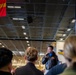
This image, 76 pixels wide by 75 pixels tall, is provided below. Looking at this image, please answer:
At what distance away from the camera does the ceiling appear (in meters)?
9.88

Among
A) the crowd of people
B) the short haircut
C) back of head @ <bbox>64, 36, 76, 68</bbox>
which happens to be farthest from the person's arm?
back of head @ <bbox>64, 36, 76, 68</bbox>

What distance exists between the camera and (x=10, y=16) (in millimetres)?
11984

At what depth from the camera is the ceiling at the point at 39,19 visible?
32.4 feet

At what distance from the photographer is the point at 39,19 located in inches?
494

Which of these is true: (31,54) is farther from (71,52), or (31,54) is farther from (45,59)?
(45,59)

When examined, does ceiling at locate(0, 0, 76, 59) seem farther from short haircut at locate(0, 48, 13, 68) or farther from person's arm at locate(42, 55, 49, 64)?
short haircut at locate(0, 48, 13, 68)

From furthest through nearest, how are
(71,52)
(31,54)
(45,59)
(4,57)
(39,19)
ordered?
1. (39,19)
2. (45,59)
3. (31,54)
4. (4,57)
5. (71,52)

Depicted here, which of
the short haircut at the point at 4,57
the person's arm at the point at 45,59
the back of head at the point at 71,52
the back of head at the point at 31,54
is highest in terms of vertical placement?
the back of head at the point at 71,52

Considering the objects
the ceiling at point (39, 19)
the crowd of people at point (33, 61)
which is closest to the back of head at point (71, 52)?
the crowd of people at point (33, 61)

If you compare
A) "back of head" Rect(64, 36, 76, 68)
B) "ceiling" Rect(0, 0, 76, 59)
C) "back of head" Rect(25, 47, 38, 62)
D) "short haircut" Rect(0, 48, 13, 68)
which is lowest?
"ceiling" Rect(0, 0, 76, 59)

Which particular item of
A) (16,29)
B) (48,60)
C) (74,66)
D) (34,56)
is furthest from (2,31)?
(74,66)

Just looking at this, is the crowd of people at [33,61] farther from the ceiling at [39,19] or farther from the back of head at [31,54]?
the ceiling at [39,19]

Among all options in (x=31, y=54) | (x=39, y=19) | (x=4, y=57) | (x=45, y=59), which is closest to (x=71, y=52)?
(x=4, y=57)

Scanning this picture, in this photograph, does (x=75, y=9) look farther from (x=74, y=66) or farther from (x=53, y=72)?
(x=74, y=66)
